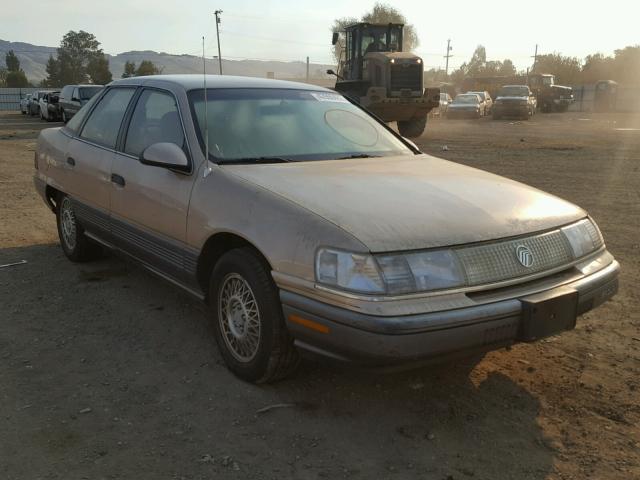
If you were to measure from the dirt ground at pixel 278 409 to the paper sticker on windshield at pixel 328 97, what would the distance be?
1.77m

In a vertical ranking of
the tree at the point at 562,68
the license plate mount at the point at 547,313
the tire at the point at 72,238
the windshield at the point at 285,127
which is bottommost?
the tire at the point at 72,238

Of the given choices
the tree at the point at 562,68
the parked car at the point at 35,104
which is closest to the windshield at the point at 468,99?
the parked car at the point at 35,104

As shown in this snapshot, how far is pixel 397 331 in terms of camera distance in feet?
8.18

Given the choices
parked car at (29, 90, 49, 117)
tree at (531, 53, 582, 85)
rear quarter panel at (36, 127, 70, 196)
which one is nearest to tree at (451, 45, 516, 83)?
tree at (531, 53, 582, 85)

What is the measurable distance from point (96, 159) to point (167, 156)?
1.35 m

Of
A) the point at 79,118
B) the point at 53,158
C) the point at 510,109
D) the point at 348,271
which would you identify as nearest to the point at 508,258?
the point at 348,271

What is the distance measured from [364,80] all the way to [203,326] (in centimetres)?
1597

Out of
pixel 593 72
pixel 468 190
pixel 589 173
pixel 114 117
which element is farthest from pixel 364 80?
pixel 593 72

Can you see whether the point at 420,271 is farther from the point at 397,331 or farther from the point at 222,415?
the point at 222,415

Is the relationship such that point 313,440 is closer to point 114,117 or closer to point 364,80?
point 114,117

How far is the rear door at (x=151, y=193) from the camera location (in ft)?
11.8

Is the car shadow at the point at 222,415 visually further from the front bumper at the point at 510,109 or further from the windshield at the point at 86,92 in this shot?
Result: the front bumper at the point at 510,109

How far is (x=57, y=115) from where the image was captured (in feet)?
92.0

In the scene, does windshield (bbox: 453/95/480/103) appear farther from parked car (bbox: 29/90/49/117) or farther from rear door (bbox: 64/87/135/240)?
rear door (bbox: 64/87/135/240)
